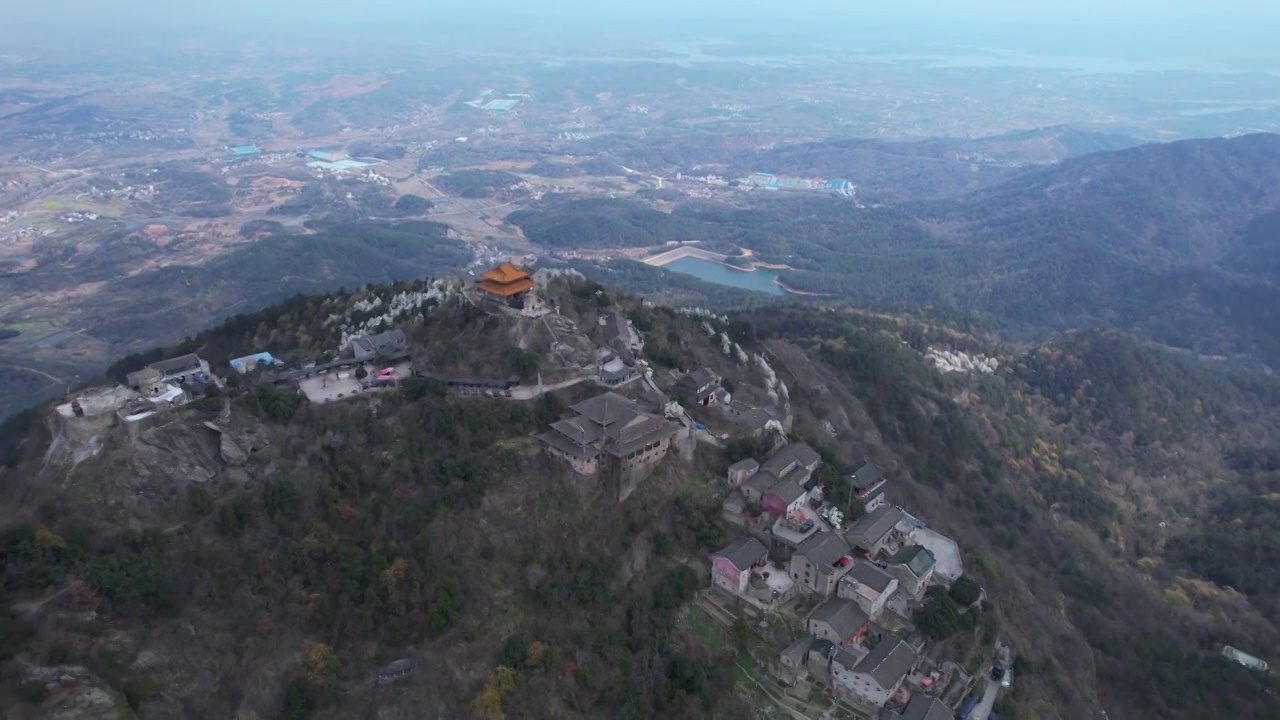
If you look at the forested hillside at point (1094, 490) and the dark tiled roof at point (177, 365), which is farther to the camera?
the dark tiled roof at point (177, 365)

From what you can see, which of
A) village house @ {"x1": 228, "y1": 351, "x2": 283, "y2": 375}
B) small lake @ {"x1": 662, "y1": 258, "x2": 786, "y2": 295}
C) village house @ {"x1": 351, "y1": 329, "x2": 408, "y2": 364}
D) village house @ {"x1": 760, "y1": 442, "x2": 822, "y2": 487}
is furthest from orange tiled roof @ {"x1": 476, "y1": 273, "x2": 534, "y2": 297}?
small lake @ {"x1": 662, "y1": 258, "x2": 786, "y2": 295}

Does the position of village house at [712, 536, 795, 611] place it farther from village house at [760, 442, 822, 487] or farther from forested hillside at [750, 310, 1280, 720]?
forested hillside at [750, 310, 1280, 720]

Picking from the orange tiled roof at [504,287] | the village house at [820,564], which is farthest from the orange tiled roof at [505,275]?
the village house at [820,564]

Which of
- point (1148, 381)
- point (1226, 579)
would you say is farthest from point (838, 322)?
point (1226, 579)

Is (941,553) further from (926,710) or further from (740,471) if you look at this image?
(740,471)

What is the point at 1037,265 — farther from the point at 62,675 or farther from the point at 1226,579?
the point at 62,675

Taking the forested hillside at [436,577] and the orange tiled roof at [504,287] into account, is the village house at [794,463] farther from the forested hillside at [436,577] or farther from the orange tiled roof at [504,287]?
the orange tiled roof at [504,287]
